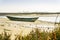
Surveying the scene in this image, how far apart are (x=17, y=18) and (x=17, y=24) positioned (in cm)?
23

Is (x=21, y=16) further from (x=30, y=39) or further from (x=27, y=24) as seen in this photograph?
(x=30, y=39)

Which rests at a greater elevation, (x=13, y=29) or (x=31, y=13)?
(x=31, y=13)

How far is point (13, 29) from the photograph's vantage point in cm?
446

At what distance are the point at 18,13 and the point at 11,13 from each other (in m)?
0.18

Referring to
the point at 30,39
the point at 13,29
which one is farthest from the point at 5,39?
the point at 13,29

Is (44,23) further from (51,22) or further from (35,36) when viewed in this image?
(35,36)

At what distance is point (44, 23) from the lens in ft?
15.4

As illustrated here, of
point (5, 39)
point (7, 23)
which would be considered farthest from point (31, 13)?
point (5, 39)

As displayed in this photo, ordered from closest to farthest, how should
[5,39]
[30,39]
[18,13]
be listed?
1. [30,39]
2. [5,39]
3. [18,13]

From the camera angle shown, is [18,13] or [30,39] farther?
[18,13]

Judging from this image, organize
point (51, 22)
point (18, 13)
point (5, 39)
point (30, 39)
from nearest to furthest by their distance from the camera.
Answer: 1. point (30, 39)
2. point (5, 39)
3. point (51, 22)
4. point (18, 13)

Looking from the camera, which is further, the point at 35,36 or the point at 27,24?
the point at 27,24

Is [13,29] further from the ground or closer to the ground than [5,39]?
closer to the ground

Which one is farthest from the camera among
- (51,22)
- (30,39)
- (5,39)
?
(51,22)
